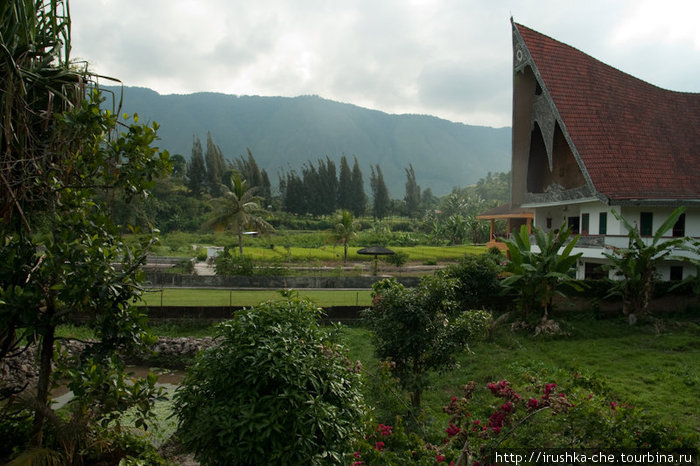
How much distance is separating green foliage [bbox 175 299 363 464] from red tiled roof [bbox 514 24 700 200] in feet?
50.7

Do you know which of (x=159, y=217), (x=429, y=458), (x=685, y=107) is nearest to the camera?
(x=429, y=458)

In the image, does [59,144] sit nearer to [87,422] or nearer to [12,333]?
[12,333]

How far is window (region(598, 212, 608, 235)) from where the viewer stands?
56.6ft

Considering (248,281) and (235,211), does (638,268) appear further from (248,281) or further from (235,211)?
(235,211)

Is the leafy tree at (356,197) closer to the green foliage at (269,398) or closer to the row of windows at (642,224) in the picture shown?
the row of windows at (642,224)

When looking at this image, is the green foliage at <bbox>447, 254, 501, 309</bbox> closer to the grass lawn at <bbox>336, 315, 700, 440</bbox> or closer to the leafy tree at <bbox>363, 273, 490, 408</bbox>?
the grass lawn at <bbox>336, 315, 700, 440</bbox>

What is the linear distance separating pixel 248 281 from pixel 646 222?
1607cm

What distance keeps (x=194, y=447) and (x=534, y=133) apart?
21666 millimetres

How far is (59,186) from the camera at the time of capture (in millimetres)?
3514

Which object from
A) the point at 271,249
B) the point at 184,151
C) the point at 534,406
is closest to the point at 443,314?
the point at 534,406

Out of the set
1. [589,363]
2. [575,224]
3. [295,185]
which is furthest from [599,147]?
[295,185]

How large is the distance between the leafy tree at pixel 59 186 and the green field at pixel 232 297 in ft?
38.4

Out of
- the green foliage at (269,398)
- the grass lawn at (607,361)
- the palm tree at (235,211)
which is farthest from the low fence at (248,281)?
the green foliage at (269,398)

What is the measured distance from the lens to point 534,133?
2133 cm
